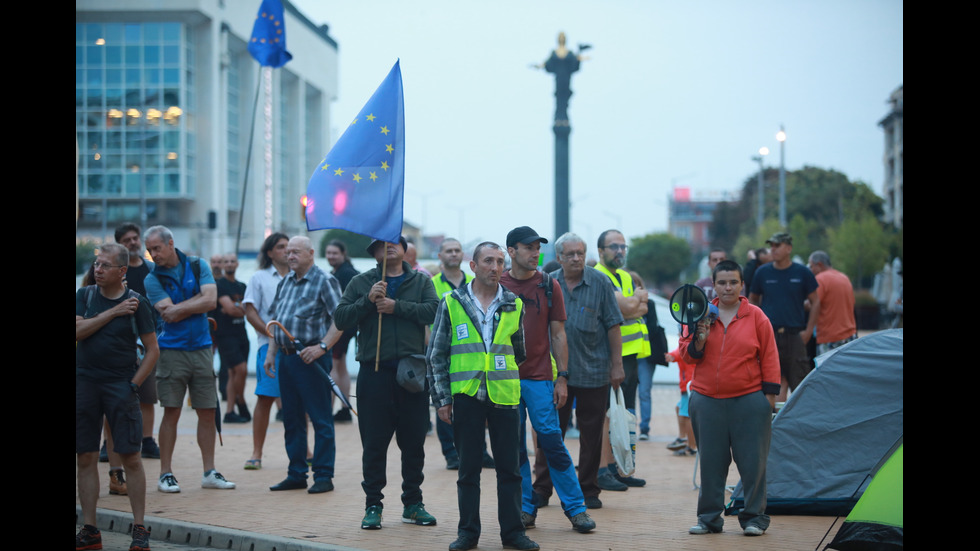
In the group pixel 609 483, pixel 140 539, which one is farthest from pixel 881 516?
pixel 140 539

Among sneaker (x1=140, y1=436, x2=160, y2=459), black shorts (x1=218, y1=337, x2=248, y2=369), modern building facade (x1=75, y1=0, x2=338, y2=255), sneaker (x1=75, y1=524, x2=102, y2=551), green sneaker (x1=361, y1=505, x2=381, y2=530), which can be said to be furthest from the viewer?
modern building facade (x1=75, y1=0, x2=338, y2=255)

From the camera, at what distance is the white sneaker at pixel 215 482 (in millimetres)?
8570

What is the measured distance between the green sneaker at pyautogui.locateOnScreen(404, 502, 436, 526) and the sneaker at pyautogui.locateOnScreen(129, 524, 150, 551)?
5.52 ft

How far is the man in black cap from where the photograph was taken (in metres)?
7.14

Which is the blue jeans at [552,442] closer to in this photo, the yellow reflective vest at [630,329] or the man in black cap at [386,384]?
the man in black cap at [386,384]

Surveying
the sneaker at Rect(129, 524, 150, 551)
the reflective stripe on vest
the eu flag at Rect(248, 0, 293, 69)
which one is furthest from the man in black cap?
the eu flag at Rect(248, 0, 293, 69)

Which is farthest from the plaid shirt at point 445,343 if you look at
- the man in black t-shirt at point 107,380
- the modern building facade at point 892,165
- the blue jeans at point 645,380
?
the modern building facade at point 892,165

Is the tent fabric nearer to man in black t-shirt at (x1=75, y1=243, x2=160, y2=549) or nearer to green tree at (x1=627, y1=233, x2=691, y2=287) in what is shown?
man in black t-shirt at (x1=75, y1=243, x2=160, y2=549)

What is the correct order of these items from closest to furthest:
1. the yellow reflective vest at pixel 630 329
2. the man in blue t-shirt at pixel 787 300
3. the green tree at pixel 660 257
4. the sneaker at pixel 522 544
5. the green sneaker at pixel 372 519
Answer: the sneaker at pixel 522 544 < the green sneaker at pixel 372 519 < the yellow reflective vest at pixel 630 329 < the man in blue t-shirt at pixel 787 300 < the green tree at pixel 660 257

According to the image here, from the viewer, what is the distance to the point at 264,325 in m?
9.62

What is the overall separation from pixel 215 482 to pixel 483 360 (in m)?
3.32

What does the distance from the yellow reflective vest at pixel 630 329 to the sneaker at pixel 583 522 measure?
2724 mm

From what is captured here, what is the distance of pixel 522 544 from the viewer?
247 inches
